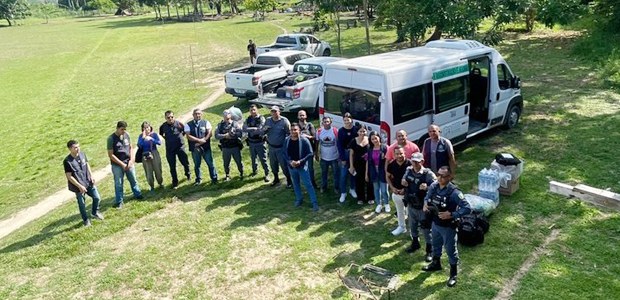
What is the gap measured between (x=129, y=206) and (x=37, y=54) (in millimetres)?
37440

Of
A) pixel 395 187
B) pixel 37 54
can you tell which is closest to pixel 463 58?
pixel 395 187

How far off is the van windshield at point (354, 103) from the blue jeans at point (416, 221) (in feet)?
9.12

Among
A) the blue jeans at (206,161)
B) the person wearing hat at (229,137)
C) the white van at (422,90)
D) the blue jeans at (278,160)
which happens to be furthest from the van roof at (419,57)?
the blue jeans at (206,161)

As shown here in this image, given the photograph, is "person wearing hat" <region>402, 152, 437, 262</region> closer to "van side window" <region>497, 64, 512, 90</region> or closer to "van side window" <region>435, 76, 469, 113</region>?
"van side window" <region>435, 76, 469, 113</region>

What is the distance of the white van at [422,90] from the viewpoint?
30.8 ft

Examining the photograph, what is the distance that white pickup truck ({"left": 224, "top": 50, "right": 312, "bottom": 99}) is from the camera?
16.5 metres

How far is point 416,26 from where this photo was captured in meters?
18.3

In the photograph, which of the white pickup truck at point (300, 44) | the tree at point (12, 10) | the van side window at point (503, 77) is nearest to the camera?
the van side window at point (503, 77)

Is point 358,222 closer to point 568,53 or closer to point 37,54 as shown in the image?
point 568,53

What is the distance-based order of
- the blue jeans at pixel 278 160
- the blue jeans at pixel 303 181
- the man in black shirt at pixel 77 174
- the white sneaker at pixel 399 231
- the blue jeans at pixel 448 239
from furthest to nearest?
the blue jeans at pixel 278 160, the blue jeans at pixel 303 181, the man in black shirt at pixel 77 174, the white sneaker at pixel 399 231, the blue jeans at pixel 448 239

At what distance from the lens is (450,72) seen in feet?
33.8

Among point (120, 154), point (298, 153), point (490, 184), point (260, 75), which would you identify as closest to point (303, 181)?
point (298, 153)

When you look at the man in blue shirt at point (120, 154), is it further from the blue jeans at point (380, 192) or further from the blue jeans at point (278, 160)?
the blue jeans at point (380, 192)

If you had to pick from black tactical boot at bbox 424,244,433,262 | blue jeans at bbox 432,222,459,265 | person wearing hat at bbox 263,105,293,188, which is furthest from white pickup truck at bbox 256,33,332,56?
blue jeans at bbox 432,222,459,265
